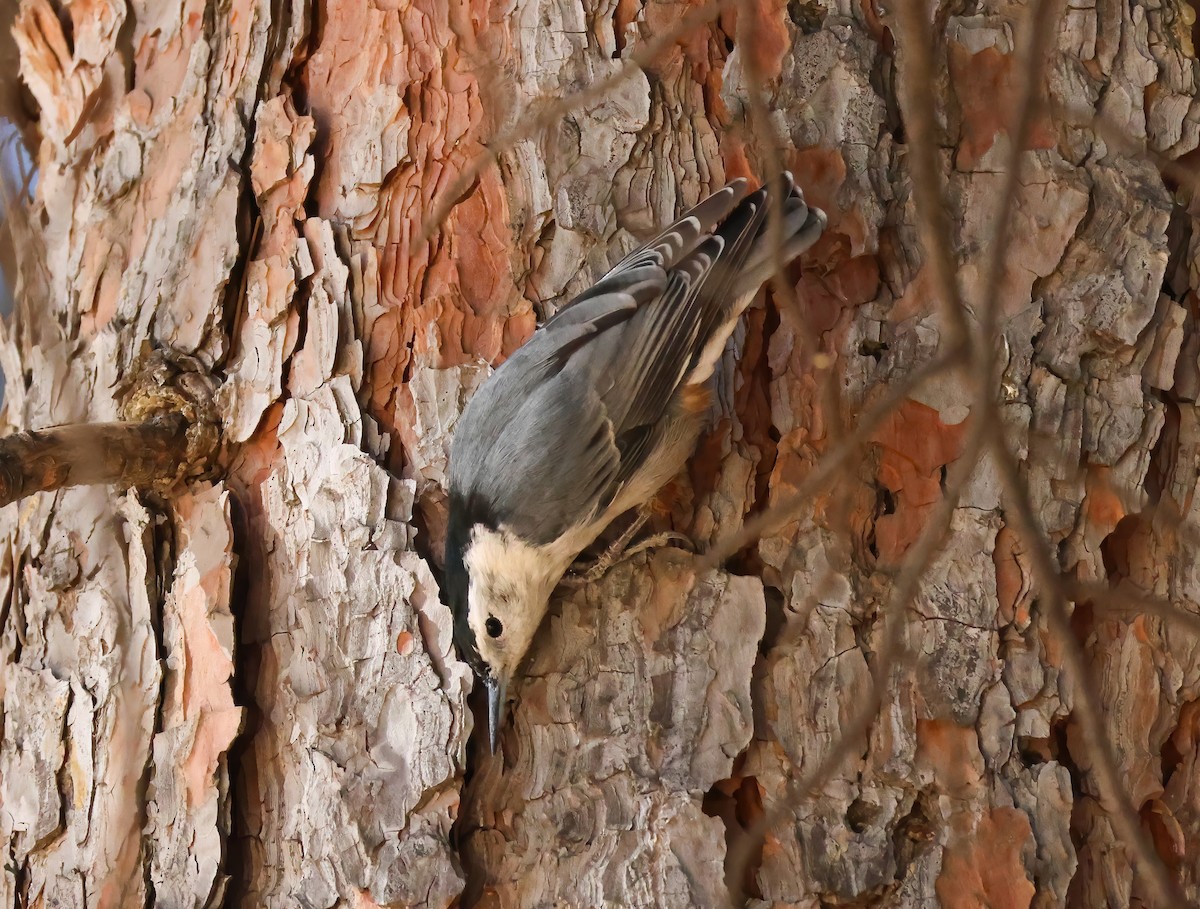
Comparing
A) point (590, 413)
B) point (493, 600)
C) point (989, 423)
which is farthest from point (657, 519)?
point (989, 423)

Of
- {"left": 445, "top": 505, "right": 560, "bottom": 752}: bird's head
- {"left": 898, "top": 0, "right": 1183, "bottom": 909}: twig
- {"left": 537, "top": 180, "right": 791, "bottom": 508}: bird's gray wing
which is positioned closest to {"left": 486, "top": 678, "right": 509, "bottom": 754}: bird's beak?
{"left": 445, "top": 505, "right": 560, "bottom": 752}: bird's head

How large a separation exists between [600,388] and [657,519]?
→ 257mm

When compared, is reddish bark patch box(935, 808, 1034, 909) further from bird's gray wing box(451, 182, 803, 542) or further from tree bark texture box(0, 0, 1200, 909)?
bird's gray wing box(451, 182, 803, 542)

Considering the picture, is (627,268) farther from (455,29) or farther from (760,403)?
(455,29)

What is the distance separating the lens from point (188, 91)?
2143 millimetres

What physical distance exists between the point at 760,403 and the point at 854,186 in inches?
15.9

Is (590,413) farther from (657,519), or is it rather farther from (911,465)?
(911,465)

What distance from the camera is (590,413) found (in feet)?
6.02

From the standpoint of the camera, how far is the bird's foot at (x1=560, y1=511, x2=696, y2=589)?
1830mm

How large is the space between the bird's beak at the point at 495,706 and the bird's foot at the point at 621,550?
0.24m

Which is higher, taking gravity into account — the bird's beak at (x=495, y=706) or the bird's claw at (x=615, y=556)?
the bird's claw at (x=615, y=556)

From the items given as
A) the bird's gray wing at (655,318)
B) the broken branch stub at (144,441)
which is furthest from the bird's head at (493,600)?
the broken branch stub at (144,441)

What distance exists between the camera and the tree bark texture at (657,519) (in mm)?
1688

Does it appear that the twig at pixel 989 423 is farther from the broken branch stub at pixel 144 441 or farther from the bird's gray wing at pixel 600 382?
the broken branch stub at pixel 144 441
